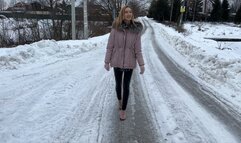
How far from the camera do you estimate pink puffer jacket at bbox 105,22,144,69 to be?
20.0ft

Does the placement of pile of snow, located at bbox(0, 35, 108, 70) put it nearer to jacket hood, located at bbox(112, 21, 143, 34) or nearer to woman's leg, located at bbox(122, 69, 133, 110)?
woman's leg, located at bbox(122, 69, 133, 110)

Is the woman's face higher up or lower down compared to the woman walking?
higher up

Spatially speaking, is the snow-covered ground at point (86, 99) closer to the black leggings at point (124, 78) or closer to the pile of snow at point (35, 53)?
the pile of snow at point (35, 53)

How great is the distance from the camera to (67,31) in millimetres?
32469

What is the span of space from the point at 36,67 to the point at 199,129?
6.60m

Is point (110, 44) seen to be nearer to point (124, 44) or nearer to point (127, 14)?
point (124, 44)

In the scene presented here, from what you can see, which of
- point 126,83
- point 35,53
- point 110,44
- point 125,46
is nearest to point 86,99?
point 126,83

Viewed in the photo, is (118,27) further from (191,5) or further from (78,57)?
(191,5)

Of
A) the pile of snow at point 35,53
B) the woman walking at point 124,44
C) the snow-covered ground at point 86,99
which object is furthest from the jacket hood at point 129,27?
the pile of snow at point 35,53

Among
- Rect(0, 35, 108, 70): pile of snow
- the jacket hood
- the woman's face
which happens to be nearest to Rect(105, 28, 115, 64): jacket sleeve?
the jacket hood

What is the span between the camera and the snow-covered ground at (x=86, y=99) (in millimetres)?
5523

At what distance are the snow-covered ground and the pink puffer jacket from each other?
1.05m

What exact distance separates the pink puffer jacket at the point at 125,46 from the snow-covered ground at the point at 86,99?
3.43 feet

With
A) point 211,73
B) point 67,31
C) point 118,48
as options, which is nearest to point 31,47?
point 211,73
